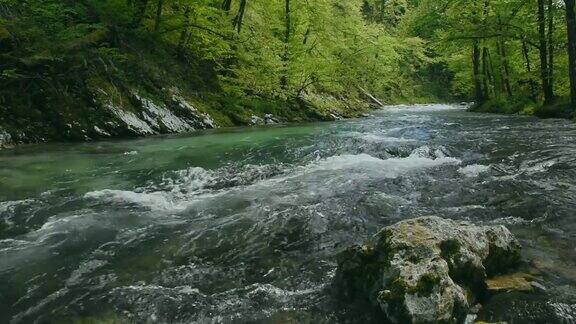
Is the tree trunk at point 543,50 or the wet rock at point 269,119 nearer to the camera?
the tree trunk at point 543,50

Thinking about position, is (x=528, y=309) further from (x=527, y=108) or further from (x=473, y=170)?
(x=527, y=108)

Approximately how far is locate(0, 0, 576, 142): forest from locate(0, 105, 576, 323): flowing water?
258 cm

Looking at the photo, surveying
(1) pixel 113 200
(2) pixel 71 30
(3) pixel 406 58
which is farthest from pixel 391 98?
(1) pixel 113 200

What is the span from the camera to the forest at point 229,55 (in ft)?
42.7

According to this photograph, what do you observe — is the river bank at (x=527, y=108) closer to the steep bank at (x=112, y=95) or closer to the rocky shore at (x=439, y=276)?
the steep bank at (x=112, y=95)

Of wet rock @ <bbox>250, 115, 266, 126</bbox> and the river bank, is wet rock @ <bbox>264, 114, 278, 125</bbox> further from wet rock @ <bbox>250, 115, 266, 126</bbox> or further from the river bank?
the river bank

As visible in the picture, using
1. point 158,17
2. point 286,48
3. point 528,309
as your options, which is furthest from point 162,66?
point 528,309

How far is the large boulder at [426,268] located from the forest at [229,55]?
36.5ft

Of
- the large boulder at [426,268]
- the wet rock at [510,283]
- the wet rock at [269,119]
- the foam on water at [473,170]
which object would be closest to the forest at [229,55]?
the wet rock at [269,119]

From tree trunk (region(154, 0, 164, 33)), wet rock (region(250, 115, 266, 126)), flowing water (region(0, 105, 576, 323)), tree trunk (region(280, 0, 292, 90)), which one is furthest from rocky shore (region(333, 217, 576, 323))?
tree trunk (region(280, 0, 292, 90))

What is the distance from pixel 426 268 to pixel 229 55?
60.3ft

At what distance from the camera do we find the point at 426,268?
3.66m

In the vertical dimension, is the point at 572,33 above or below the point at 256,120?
above

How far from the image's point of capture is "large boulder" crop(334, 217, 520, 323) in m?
3.47
